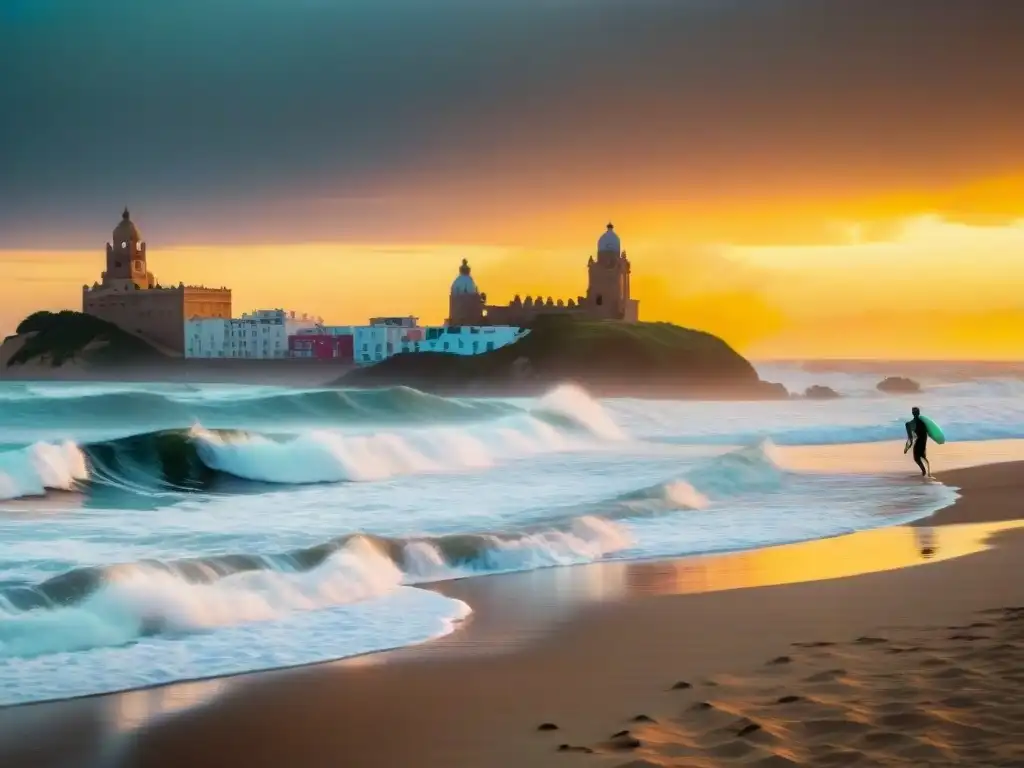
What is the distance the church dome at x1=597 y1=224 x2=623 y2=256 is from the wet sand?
72.6m

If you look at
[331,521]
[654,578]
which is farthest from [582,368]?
[654,578]

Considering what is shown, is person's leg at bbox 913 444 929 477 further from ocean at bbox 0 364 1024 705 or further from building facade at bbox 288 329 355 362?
building facade at bbox 288 329 355 362

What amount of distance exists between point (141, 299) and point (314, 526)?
286 feet

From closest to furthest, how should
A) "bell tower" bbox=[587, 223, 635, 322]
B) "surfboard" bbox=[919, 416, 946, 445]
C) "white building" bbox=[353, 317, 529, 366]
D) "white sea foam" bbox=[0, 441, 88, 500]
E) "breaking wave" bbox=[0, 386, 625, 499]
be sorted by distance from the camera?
"white sea foam" bbox=[0, 441, 88, 500], "breaking wave" bbox=[0, 386, 625, 499], "surfboard" bbox=[919, 416, 946, 445], "white building" bbox=[353, 317, 529, 366], "bell tower" bbox=[587, 223, 635, 322]

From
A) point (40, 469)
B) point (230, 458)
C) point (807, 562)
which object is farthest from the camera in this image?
point (230, 458)

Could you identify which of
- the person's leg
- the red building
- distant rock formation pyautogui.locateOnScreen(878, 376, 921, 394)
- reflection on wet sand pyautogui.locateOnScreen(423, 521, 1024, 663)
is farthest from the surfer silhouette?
the red building

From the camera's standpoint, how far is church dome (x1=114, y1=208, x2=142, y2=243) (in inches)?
4008

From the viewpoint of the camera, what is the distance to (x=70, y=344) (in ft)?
314

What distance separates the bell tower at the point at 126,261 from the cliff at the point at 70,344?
13.1 feet

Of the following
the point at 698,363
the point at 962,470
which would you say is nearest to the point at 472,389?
the point at 698,363

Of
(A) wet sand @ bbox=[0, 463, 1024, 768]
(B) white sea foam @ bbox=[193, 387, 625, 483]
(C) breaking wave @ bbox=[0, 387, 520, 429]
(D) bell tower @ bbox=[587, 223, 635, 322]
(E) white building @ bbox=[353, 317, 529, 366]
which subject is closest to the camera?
(A) wet sand @ bbox=[0, 463, 1024, 768]

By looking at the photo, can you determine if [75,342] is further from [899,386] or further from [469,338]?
[899,386]

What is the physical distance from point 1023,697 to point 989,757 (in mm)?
842

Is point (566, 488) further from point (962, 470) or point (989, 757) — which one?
point (989, 757)
